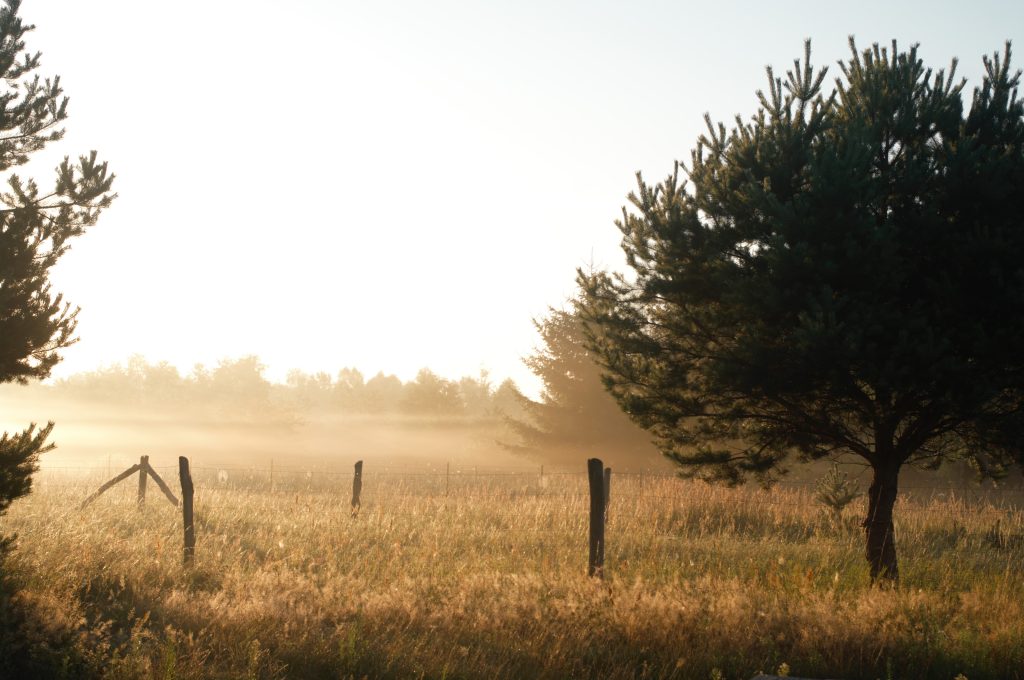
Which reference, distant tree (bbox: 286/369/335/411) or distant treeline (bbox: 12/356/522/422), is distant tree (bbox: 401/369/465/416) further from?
distant tree (bbox: 286/369/335/411)

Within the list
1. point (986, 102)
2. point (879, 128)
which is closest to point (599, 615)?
point (879, 128)

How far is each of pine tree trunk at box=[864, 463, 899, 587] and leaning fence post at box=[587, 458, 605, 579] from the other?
3964mm

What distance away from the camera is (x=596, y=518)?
11188 millimetres

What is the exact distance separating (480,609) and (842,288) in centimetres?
606

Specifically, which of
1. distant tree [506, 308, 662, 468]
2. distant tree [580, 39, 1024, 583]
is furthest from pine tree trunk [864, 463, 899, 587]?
distant tree [506, 308, 662, 468]

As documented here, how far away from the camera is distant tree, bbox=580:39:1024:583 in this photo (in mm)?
9891

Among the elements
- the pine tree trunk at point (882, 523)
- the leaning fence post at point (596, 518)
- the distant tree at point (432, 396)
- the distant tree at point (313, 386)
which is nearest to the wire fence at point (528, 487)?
the pine tree trunk at point (882, 523)

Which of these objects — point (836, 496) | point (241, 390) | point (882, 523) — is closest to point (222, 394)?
point (241, 390)

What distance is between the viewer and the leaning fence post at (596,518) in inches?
434

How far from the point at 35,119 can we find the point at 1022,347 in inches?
512

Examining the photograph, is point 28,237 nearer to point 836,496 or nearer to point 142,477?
point 142,477

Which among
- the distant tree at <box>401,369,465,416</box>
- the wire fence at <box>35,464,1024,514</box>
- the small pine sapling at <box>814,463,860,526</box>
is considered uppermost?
the distant tree at <box>401,369,465,416</box>

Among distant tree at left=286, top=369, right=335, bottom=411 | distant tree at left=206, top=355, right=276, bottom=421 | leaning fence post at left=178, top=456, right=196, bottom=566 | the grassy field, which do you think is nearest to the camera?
the grassy field

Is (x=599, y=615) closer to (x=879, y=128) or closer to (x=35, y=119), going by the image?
(x=879, y=128)
